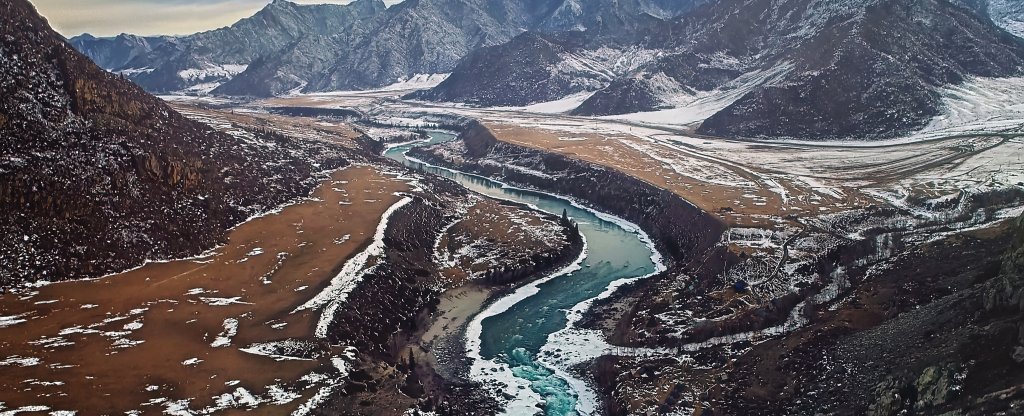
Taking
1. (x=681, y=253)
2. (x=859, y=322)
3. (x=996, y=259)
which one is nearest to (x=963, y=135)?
(x=681, y=253)

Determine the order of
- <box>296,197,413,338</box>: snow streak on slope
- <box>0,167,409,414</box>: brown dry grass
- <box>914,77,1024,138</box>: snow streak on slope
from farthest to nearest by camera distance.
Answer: <box>914,77,1024,138</box>: snow streak on slope
<box>296,197,413,338</box>: snow streak on slope
<box>0,167,409,414</box>: brown dry grass

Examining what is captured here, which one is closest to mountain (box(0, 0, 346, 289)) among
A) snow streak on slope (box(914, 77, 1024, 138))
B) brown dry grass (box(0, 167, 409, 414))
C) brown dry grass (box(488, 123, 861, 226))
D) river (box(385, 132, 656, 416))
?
brown dry grass (box(0, 167, 409, 414))

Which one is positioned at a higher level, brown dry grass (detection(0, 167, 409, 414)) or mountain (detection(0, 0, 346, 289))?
mountain (detection(0, 0, 346, 289))

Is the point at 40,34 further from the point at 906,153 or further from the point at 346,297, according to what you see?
the point at 906,153

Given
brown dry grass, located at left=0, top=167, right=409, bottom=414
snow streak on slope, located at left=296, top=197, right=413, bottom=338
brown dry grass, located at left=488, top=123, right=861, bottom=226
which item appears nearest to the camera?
brown dry grass, located at left=0, top=167, right=409, bottom=414

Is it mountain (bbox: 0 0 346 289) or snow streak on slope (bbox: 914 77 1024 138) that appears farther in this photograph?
snow streak on slope (bbox: 914 77 1024 138)

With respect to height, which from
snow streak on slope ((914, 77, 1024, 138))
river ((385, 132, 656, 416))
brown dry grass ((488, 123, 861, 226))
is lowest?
river ((385, 132, 656, 416))

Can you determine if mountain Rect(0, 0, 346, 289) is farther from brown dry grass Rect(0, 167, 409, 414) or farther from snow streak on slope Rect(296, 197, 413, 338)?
snow streak on slope Rect(296, 197, 413, 338)

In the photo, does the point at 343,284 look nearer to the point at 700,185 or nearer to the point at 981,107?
the point at 700,185

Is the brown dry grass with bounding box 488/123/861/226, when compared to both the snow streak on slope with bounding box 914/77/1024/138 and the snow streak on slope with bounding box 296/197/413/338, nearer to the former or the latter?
the snow streak on slope with bounding box 296/197/413/338
